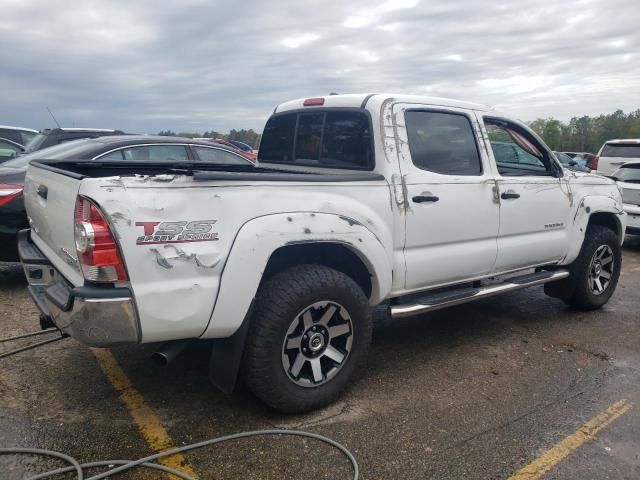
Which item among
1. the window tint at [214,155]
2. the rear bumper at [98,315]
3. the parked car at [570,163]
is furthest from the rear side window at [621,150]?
the rear bumper at [98,315]

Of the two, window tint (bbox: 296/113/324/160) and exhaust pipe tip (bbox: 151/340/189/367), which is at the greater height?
window tint (bbox: 296/113/324/160)

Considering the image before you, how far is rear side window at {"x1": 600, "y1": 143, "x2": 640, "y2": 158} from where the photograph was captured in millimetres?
Result: 13562

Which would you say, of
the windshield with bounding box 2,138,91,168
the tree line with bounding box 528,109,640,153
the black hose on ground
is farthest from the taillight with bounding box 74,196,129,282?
the tree line with bounding box 528,109,640,153

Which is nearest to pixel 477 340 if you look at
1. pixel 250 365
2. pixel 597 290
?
pixel 597 290

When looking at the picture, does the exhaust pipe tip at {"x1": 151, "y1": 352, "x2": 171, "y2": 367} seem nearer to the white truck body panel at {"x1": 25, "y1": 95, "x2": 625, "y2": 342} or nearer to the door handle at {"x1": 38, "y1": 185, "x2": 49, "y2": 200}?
the white truck body panel at {"x1": 25, "y1": 95, "x2": 625, "y2": 342}

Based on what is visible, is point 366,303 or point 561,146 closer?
point 366,303

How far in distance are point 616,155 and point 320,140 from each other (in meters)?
12.2

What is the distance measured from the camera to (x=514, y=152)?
15.8ft

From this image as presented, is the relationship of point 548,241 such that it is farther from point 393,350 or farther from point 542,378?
point 393,350

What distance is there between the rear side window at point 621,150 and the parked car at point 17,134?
1352 centimetres

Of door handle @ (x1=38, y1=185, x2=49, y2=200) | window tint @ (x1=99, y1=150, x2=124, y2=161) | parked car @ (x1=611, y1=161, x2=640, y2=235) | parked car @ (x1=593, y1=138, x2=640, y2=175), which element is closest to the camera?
door handle @ (x1=38, y1=185, x2=49, y2=200)

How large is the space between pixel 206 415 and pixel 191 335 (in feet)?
2.31

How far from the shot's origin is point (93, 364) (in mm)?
3908

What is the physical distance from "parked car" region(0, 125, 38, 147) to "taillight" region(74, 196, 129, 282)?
940 cm
